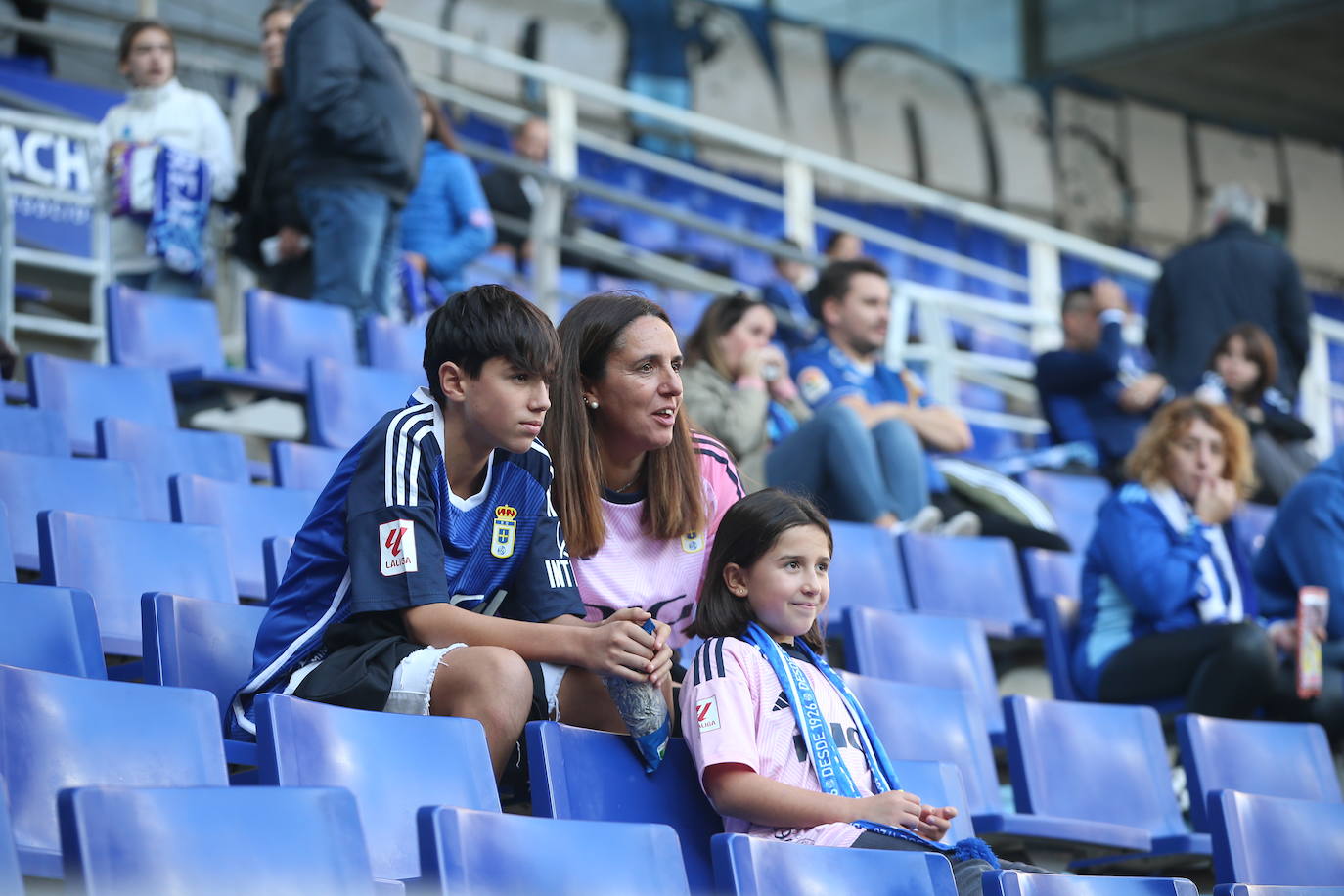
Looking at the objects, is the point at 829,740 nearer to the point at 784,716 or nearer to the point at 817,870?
the point at 784,716

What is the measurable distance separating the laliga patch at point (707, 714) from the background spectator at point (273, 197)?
9.02 feet

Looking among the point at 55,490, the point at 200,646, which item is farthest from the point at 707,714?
the point at 55,490

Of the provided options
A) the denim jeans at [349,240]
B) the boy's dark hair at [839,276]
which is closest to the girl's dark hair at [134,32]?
the denim jeans at [349,240]

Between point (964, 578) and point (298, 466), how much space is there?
1.64 metres

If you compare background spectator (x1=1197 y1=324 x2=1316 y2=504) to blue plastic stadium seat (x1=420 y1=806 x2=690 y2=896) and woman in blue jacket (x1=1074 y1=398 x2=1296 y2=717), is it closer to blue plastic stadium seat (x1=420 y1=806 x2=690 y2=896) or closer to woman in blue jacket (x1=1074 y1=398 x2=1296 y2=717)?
woman in blue jacket (x1=1074 y1=398 x2=1296 y2=717)

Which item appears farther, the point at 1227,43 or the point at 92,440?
the point at 1227,43

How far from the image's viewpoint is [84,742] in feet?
5.87

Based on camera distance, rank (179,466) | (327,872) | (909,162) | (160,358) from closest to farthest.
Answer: (327,872)
(179,466)
(160,358)
(909,162)

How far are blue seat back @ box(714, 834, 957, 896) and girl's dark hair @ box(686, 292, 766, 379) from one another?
2.35 metres

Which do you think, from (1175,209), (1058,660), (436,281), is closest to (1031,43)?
(1175,209)

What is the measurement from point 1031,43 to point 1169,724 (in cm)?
912

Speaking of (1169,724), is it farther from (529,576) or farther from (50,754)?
(50,754)

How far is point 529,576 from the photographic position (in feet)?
7.31

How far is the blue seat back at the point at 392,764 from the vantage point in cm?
182
